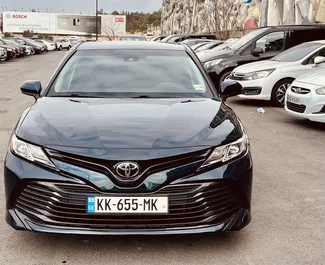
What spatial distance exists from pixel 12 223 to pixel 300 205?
2.58m

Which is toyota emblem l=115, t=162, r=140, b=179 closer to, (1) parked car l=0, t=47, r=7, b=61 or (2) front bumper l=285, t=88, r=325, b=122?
(2) front bumper l=285, t=88, r=325, b=122

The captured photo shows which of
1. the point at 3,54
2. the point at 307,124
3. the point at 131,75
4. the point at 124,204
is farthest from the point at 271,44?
the point at 3,54

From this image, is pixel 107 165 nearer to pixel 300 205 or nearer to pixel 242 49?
pixel 300 205

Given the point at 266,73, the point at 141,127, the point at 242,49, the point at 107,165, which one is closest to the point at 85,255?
the point at 107,165

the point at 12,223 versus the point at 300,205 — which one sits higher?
the point at 12,223

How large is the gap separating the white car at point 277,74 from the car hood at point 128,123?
7.34 meters

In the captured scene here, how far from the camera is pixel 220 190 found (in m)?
3.56

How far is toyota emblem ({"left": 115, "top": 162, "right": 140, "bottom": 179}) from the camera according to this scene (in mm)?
3400

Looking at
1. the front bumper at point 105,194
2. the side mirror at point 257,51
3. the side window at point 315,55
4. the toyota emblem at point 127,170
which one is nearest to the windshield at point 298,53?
the side window at point 315,55

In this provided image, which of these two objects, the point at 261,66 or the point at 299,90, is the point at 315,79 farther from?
the point at 261,66

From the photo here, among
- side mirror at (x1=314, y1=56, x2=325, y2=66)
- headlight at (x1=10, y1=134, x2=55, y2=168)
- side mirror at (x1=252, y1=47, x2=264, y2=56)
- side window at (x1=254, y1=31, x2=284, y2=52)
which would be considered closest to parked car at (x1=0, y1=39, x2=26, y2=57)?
side window at (x1=254, y1=31, x2=284, y2=52)

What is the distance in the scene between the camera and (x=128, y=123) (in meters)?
3.86

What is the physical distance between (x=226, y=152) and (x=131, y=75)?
1.66 metres

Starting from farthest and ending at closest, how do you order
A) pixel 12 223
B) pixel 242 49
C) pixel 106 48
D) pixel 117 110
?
pixel 242 49 → pixel 106 48 → pixel 117 110 → pixel 12 223
